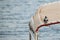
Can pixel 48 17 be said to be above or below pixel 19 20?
above

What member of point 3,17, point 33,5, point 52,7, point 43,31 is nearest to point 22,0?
point 33,5

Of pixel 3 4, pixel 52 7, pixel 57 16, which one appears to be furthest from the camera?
pixel 3 4

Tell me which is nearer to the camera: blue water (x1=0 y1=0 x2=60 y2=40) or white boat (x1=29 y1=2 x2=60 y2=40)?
white boat (x1=29 y1=2 x2=60 y2=40)

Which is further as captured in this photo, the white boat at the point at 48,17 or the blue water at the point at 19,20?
the blue water at the point at 19,20

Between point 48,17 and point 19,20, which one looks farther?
point 19,20

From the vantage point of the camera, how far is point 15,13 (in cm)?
270

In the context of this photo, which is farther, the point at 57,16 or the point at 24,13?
the point at 24,13

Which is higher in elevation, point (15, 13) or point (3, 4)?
point (3, 4)

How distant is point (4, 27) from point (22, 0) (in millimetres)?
589

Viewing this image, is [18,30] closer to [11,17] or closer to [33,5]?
[11,17]

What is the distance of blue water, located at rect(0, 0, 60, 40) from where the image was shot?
2678 millimetres

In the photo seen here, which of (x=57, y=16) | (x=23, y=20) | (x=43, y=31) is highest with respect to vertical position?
(x=57, y=16)

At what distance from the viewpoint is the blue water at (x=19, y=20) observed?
2678 mm

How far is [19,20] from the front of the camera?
107 inches
